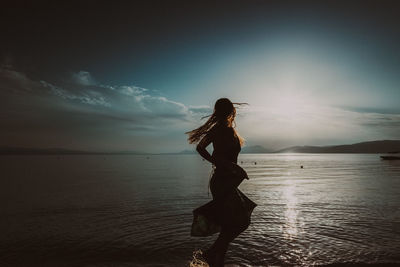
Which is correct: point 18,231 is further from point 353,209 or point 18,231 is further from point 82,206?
point 353,209

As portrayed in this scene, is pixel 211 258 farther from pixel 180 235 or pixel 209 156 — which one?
pixel 180 235

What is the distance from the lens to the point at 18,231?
10.5 metres

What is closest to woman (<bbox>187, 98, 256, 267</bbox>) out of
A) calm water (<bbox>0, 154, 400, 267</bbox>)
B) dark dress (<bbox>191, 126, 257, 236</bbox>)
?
dark dress (<bbox>191, 126, 257, 236</bbox>)

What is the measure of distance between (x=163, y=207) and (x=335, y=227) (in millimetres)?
8808

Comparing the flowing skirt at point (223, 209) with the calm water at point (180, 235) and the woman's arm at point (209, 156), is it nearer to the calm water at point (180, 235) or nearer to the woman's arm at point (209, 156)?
Result: the woman's arm at point (209, 156)

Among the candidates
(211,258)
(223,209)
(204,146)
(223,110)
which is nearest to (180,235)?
(211,258)

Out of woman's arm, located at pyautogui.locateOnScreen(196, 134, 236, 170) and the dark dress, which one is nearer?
woman's arm, located at pyautogui.locateOnScreen(196, 134, 236, 170)

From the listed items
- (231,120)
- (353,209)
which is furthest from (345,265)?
(353,209)

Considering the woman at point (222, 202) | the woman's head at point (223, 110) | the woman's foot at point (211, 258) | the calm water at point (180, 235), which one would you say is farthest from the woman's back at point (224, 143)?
the calm water at point (180, 235)

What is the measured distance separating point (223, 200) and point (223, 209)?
14cm

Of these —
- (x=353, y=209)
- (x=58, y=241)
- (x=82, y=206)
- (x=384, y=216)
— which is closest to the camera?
(x=58, y=241)

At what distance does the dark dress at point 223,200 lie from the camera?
4.29 metres

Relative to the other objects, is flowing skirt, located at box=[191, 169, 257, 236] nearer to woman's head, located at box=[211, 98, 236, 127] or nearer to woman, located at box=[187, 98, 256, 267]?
woman, located at box=[187, 98, 256, 267]

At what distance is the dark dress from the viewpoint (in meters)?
4.29
